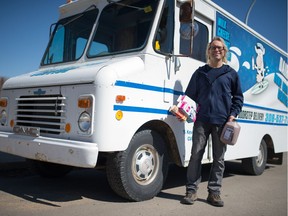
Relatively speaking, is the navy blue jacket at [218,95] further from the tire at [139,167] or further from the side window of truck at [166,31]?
the tire at [139,167]

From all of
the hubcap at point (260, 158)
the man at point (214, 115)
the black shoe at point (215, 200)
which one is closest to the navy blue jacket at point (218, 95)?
the man at point (214, 115)

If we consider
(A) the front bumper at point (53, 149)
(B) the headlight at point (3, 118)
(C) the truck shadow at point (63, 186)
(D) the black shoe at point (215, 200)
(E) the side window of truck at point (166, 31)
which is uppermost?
(E) the side window of truck at point (166, 31)

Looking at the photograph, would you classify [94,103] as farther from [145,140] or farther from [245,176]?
[245,176]

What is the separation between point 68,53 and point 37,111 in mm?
1417

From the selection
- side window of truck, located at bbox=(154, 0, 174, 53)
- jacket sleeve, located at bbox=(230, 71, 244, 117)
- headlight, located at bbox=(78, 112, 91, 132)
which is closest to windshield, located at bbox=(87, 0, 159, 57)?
side window of truck, located at bbox=(154, 0, 174, 53)

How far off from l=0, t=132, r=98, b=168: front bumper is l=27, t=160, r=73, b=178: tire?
903 millimetres

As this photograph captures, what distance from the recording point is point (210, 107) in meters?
4.32

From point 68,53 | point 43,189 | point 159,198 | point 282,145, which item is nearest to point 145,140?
point 159,198

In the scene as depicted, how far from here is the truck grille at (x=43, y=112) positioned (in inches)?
161

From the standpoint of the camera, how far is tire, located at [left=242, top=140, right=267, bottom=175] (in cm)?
704

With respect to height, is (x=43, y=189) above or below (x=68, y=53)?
below

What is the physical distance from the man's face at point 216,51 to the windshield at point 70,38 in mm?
1913

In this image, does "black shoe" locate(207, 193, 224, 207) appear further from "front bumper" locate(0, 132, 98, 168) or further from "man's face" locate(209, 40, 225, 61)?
"man's face" locate(209, 40, 225, 61)

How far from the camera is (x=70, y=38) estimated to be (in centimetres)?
541
